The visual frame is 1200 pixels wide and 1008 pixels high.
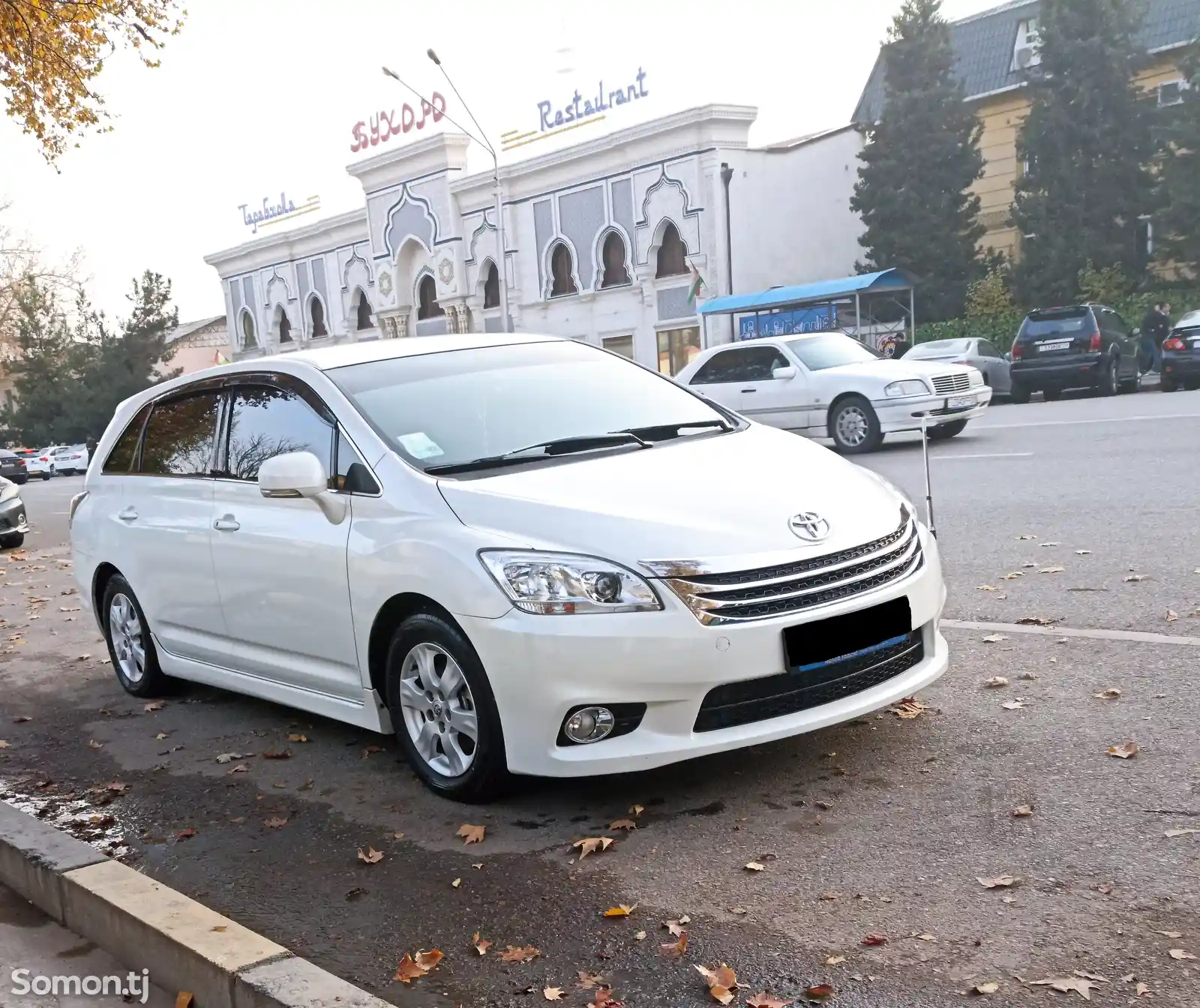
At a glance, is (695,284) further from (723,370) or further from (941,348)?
(723,370)

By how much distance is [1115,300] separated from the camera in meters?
30.8

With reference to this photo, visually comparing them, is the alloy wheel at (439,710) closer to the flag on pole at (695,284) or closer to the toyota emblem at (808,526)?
the toyota emblem at (808,526)

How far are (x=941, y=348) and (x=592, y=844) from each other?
2271 cm

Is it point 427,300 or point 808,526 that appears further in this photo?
point 427,300

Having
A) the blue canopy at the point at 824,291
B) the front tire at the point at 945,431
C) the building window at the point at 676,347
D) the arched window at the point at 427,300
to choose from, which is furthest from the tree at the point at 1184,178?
the arched window at the point at 427,300

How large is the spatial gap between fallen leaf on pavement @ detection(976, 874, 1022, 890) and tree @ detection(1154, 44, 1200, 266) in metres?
30.5

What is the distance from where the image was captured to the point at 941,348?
25.4 meters

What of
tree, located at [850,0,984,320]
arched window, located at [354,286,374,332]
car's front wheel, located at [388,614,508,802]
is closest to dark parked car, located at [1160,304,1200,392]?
tree, located at [850,0,984,320]

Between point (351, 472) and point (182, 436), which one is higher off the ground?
point (182, 436)

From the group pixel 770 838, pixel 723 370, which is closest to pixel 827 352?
pixel 723 370

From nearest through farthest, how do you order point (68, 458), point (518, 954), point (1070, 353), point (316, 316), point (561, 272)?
point (518, 954), point (1070, 353), point (561, 272), point (68, 458), point (316, 316)

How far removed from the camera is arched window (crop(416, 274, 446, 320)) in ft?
157

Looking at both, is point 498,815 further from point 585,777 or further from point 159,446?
point 159,446

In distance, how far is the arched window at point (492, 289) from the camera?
4491 centimetres
